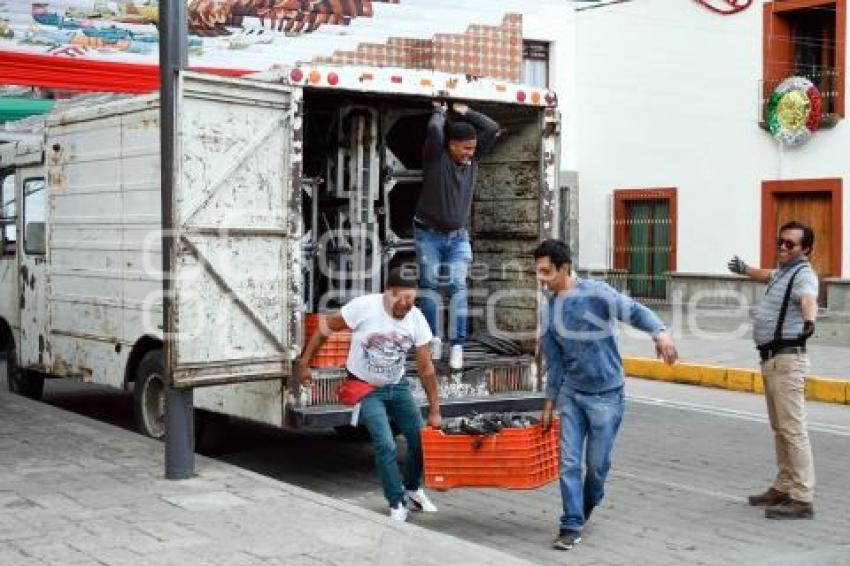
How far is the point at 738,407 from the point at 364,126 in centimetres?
515

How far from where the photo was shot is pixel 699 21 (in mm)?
22078

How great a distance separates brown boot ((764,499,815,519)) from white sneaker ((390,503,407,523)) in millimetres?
2167

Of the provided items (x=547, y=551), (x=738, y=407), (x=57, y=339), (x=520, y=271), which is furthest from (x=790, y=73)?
(x=547, y=551)

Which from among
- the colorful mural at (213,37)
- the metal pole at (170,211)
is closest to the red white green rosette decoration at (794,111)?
the colorful mural at (213,37)

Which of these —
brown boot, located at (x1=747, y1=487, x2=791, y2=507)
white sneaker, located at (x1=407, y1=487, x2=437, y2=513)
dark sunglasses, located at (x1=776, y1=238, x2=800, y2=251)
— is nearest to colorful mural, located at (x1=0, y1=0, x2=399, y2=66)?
white sneaker, located at (x1=407, y1=487, x2=437, y2=513)

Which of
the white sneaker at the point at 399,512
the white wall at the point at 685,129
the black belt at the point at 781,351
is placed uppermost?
the white wall at the point at 685,129

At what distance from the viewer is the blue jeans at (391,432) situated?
6906 mm

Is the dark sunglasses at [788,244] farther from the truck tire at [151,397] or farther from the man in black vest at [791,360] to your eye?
the truck tire at [151,397]

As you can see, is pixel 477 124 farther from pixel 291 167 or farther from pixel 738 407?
pixel 738 407

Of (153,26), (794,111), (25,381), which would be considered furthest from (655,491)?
(794,111)

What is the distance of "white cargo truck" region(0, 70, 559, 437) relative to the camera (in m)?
7.48

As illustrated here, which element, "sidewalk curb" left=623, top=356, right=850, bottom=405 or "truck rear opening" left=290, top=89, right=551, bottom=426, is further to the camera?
"sidewalk curb" left=623, top=356, right=850, bottom=405

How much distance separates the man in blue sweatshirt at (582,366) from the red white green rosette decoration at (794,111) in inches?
573

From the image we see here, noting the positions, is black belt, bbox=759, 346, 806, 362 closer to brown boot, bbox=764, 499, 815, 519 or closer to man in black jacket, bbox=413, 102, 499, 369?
brown boot, bbox=764, 499, 815, 519
